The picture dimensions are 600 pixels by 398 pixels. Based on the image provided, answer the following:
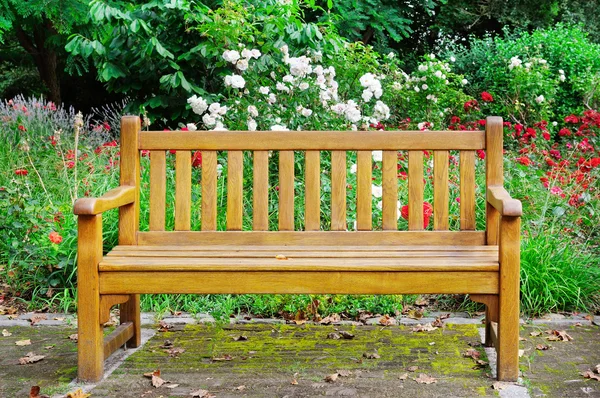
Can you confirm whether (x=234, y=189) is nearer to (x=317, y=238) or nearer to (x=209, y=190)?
(x=209, y=190)

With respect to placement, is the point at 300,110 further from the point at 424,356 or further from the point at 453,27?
the point at 453,27

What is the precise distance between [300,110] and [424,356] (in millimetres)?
2329

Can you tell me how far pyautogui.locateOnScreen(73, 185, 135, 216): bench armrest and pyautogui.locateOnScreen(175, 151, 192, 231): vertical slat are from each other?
236 mm

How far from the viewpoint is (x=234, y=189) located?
370 centimetres

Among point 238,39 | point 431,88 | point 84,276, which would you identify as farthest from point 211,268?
point 431,88

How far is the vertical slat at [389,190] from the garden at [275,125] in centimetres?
41

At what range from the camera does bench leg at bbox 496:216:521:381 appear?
9.80ft

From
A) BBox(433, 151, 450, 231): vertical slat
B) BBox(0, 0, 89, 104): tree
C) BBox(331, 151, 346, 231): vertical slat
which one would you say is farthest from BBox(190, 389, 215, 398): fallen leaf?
BBox(0, 0, 89, 104): tree

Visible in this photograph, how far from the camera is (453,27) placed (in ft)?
48.4

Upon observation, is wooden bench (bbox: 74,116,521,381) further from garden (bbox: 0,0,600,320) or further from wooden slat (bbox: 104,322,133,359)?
garden (bbox: 0,0,600,320)

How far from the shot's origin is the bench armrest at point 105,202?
118 inches

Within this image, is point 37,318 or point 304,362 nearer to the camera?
point 304,362

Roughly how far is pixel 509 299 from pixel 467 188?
779mm

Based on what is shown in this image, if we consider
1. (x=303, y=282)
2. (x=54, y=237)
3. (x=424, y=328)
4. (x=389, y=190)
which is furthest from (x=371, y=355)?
(x=54, y=237)
